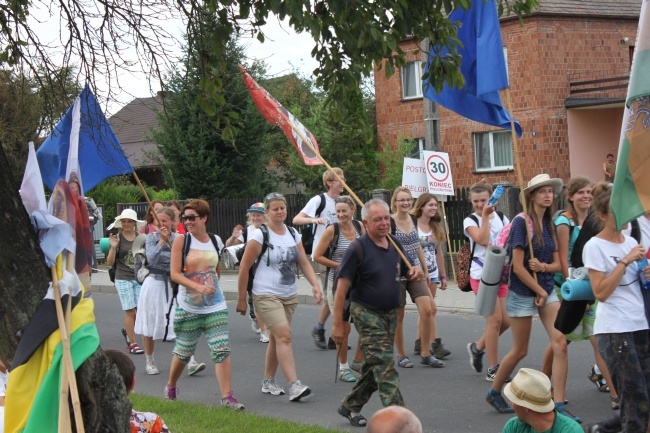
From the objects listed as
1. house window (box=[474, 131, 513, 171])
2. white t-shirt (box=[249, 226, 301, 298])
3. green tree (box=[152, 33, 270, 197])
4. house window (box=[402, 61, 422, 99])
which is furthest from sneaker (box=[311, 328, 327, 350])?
house window (box=[402, 61, 422, 99])

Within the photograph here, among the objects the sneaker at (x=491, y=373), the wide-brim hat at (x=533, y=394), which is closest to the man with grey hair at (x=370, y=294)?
the sneaker at (x=491, y=373)

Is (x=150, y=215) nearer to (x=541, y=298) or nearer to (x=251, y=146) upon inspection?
(x=541, y=298)

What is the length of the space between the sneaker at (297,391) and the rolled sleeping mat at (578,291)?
299 cm

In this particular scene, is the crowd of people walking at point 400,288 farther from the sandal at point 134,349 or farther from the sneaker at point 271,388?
the sandal at point 134,349

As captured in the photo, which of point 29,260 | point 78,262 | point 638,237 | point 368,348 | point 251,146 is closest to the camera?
point 29,260

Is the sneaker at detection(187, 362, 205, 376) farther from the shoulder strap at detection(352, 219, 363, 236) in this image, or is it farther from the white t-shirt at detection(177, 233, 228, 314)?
the shoulder strap at detection(352, 219, 363, 236)

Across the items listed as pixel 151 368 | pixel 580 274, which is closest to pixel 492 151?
pixel 151 368

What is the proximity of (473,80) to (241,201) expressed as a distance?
1692cm

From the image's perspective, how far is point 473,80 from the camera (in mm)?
8438

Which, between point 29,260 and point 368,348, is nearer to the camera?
point 29,260

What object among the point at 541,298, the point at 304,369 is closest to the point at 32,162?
the point at 541,298

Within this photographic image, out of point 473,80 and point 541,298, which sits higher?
point 473,80

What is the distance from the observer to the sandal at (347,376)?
30.9 feet

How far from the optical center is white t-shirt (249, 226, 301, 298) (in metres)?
8.76
